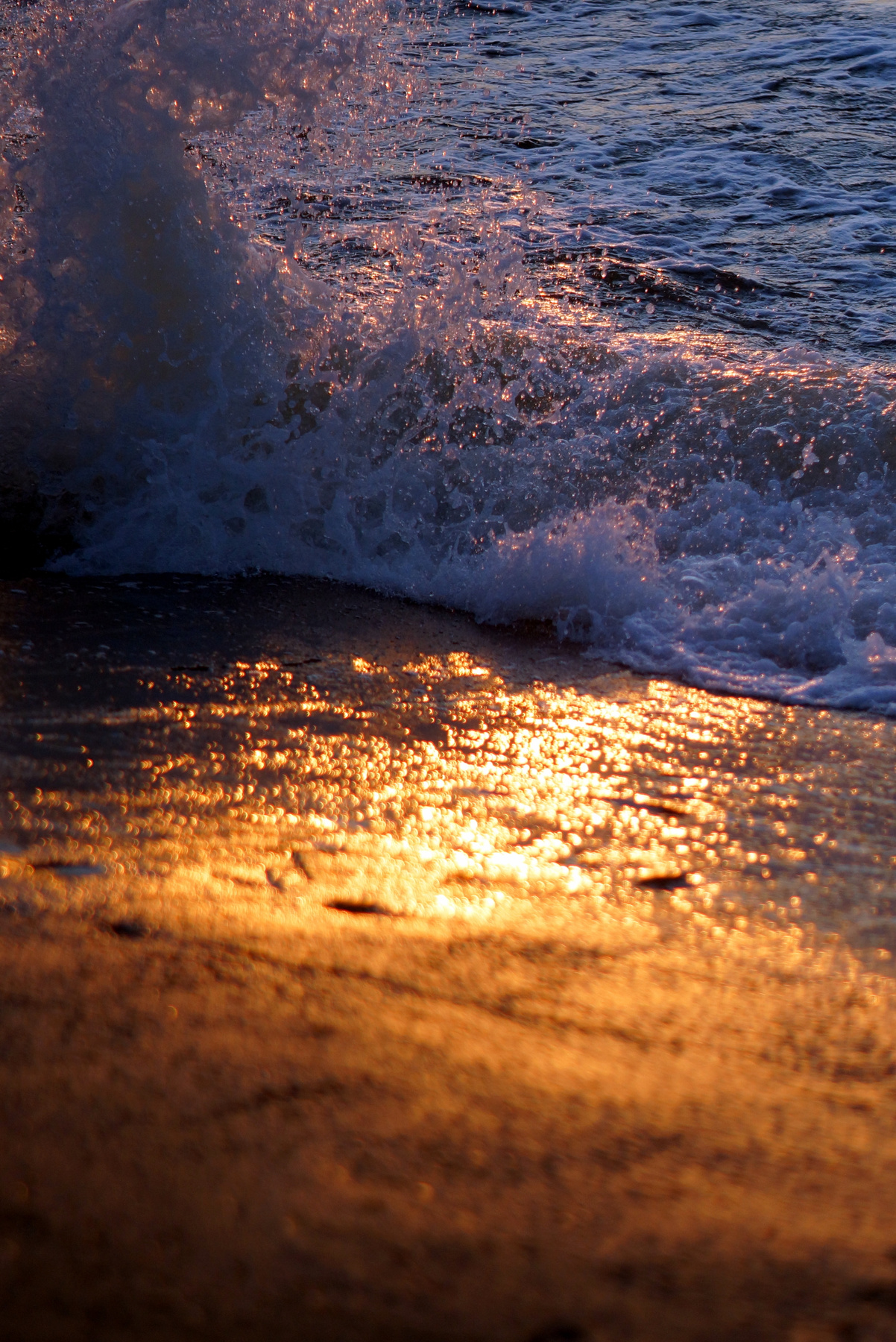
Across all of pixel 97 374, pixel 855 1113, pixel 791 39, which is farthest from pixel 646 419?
pixel 791 39

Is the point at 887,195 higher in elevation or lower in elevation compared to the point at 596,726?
higher

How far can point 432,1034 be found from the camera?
133 centimetres

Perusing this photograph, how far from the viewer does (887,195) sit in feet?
24.3

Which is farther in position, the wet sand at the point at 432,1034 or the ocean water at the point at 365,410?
the ocean water at the point at 365,410

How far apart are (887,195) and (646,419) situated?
3.98 m

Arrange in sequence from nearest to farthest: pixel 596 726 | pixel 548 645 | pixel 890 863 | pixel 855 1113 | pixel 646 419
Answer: pixel 855 1113 → pixel 890 863 → pixel 596 726 → pixel 548 645 → pixel 646 419

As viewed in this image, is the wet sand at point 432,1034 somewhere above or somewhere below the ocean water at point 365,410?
below

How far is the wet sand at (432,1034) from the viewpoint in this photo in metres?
1.00

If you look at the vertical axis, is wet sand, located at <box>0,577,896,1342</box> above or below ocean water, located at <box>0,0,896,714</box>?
below

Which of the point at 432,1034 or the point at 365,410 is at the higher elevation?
the point at 365,410

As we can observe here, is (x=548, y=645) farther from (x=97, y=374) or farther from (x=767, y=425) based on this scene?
(x=97, y=374)

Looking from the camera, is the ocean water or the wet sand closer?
the wet sand

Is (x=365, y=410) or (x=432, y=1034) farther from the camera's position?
(x=365, y=410)

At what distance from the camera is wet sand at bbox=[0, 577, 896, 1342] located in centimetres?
100
